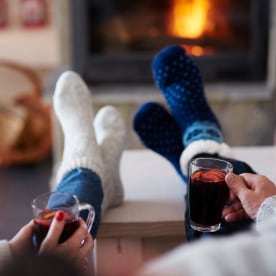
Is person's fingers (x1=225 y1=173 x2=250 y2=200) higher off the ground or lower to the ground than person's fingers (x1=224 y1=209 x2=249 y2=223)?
higher

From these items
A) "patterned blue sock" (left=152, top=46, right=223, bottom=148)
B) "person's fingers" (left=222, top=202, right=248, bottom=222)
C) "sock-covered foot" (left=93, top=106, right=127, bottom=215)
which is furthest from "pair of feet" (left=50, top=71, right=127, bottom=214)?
"person's fingers" (left=222, top=202, right=248, bottom=222)

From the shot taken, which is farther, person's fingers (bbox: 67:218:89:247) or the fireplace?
the fireplace

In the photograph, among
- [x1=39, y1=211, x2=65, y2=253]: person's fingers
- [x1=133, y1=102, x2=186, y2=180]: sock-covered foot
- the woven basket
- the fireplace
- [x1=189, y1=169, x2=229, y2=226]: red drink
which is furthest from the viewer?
the woven basket

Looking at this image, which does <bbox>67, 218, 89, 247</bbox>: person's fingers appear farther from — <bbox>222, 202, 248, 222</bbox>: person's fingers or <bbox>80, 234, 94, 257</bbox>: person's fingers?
<bbox>222, 202, 248, 222</bbox>: person's fingers

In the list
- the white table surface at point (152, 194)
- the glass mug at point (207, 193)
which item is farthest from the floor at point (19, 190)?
the glass mug at point (207, 193)

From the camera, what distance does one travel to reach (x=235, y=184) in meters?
1.11

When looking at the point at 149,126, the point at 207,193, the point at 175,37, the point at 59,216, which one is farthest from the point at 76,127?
the point at 175,37

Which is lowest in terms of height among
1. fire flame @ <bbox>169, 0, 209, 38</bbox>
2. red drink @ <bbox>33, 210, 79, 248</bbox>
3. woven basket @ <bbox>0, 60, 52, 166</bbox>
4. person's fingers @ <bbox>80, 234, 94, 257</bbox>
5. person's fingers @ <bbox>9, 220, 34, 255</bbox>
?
woven basket @ <bbox>0, 60, 52, 166</bbox>

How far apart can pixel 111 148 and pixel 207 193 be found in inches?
14.0

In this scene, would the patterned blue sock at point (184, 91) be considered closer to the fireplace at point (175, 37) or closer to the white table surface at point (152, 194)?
the white table surface at point (152, 194)

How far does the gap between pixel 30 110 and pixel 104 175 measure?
136cm

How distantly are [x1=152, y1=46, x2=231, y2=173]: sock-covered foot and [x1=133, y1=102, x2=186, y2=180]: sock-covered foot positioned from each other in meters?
0.02

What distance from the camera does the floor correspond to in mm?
2158

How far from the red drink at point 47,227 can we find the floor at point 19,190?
44.8 inches
